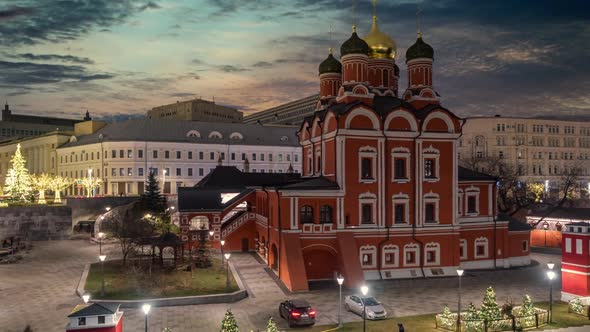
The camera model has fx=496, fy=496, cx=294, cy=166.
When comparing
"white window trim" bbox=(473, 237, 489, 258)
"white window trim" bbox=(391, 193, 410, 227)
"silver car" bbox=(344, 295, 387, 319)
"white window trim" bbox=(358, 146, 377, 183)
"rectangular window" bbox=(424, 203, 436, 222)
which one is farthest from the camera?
"white window trim" bbox=(473, 237, 489, 258)

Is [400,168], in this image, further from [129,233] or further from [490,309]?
[129,233]

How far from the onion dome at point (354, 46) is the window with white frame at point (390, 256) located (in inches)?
585

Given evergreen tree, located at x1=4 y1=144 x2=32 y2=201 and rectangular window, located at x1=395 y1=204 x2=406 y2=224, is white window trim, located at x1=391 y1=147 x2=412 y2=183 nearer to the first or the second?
rectangular window, located at x1=395 y1=204 x2=406 y2=224

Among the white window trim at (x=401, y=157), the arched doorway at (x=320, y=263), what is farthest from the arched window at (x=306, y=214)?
the white window trim at (x=401, y=157)

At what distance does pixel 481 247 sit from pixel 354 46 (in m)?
18.4

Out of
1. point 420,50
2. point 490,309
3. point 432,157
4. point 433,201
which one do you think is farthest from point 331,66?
point 490,309

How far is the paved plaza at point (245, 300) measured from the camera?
2380cm

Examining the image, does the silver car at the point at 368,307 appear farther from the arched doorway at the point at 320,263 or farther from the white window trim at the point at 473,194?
the white window trim at the point at 473,194

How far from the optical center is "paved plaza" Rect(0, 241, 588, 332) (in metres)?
23.8

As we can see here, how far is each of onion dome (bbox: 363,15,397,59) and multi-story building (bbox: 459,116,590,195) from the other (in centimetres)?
5196

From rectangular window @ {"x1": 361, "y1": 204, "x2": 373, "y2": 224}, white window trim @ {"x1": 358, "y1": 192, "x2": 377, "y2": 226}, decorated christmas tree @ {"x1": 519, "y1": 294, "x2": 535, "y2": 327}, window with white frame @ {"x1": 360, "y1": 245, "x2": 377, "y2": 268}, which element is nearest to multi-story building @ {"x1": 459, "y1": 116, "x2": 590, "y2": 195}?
white window trim @ {"x1": 358, "y1": 192, "x2": 377, "y2": 226}

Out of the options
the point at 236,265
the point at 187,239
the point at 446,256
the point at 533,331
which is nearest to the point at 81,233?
the point at 187,239

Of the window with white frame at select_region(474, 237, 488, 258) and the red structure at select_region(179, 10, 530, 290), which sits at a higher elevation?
the red structure at select_region(179, 10, 530, 290)

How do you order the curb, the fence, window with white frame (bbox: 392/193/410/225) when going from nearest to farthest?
1. the fence
2. the curb
3. window with white frame (bbox: 392/193/410/225)
